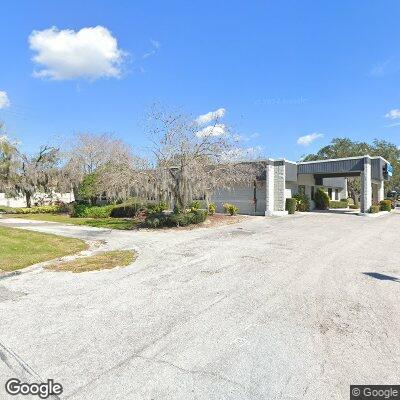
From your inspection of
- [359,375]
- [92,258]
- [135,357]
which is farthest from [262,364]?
[92,258]

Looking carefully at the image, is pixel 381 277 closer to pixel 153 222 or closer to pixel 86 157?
pixel 153 222

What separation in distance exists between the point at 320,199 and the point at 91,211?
2142 cm

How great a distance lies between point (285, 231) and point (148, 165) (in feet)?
26.3

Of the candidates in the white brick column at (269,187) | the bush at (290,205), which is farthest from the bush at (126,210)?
the bush at (290,205)

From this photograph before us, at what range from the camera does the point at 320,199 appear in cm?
3106

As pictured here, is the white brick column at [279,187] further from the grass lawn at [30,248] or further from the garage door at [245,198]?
the grass lawn at [30,248]

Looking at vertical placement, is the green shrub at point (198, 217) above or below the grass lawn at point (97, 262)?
above

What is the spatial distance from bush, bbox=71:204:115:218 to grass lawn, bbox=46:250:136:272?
13.7m

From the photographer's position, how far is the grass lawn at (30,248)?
8727 millimetres

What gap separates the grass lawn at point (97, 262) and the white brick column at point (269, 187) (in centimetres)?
1534

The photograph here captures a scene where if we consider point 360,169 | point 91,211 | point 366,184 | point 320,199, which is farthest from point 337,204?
point 91,211

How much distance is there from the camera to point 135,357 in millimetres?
3805

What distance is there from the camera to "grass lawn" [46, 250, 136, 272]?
8.19 m

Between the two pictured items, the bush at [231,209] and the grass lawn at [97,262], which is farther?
the bush at [231,209]
